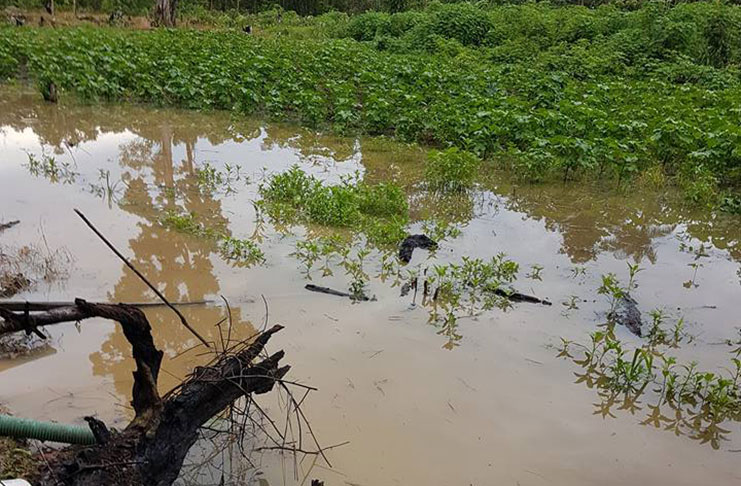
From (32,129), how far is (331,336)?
901cm

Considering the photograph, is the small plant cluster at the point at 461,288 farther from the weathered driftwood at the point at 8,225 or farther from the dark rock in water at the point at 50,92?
the dark rock in water at the point at 50,92

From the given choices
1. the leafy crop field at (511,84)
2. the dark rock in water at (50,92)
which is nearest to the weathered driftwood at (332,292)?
the leafy crop field at (511,84)

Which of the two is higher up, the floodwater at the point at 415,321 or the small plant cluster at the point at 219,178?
the small plant cluster at the point at 219,178

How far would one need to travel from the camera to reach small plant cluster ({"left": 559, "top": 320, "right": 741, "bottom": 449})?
412 centimetres

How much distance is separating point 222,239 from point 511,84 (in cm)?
941

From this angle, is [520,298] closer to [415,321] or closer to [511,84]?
[415,321]

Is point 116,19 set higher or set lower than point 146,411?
higher

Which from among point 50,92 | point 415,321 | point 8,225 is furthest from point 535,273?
point 50,92

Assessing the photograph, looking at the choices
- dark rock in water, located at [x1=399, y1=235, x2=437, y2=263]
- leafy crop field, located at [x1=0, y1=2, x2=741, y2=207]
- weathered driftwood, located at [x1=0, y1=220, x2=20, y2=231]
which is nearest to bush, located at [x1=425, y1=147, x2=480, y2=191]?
leafy crop field, located at [x1=0, y1=2, x2=741, y2=207]

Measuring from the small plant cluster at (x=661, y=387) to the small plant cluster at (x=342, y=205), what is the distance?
2.74 m

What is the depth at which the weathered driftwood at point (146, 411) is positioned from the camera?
2512mm

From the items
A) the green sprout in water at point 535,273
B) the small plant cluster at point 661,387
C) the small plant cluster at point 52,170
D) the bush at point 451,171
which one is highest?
the bush at point 451,171

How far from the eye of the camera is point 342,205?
7281 millimetres

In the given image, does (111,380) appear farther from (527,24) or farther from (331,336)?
(527,24)
